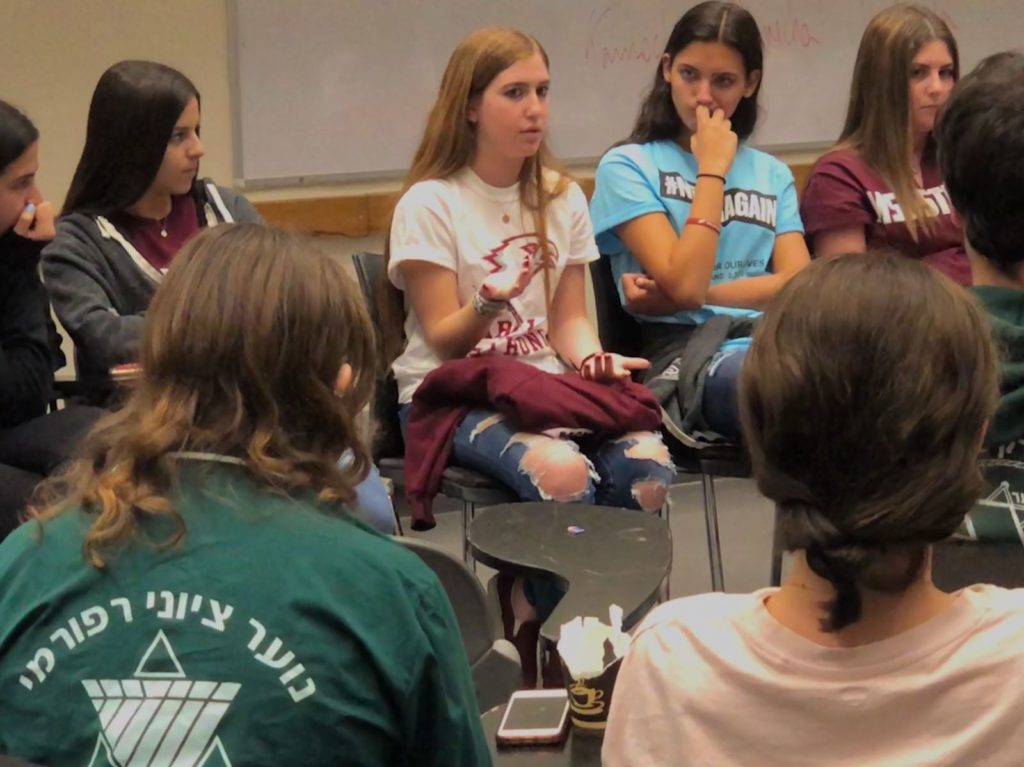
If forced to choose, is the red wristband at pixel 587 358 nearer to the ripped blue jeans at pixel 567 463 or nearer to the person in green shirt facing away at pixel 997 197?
the ripped blue jeans at pixel 567 463

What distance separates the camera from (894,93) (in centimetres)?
267

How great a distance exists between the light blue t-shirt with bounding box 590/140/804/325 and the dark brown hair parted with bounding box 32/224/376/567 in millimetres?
1570

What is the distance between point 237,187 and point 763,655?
2.84 m

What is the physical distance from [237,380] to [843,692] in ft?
1.74

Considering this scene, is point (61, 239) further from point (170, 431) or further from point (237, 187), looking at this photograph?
point (170, 431)

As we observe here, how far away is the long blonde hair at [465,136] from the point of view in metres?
2.49

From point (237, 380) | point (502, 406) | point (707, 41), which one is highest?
point (707, 41)

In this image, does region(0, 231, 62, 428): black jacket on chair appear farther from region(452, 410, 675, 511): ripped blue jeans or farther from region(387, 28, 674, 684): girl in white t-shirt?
region(452, 410, 675, 511): ripped blue jeans

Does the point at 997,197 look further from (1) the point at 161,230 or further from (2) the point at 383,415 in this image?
(1) the point at 161,230

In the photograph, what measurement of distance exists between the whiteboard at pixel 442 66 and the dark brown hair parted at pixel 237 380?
2450 mm

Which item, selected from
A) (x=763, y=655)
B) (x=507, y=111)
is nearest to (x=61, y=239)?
(x=507, y=111)

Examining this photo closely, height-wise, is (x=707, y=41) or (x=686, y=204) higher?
(x=707, y=41)

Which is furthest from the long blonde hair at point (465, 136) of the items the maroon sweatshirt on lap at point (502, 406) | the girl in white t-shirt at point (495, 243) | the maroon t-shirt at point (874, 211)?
the maroon t-shirt at point (874, 211)

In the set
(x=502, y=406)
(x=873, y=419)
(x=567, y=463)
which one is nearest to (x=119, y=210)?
(x=502, y=406)
